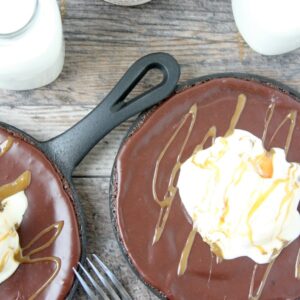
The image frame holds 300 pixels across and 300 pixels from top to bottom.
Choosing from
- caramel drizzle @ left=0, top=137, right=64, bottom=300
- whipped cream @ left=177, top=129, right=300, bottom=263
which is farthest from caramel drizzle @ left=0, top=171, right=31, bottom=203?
whipped cream @ left=177, top=129, right=300, bottom=263

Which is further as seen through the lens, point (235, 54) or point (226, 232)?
point (235, 54)

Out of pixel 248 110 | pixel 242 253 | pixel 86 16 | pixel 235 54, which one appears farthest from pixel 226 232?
pixel 86 16

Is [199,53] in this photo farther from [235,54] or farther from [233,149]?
[233,149]

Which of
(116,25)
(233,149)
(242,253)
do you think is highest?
(116,25)

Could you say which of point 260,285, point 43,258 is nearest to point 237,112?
point 260,285

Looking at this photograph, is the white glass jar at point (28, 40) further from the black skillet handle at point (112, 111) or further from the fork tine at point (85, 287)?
the fork tine at point (85, 287)

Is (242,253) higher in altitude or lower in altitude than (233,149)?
lower

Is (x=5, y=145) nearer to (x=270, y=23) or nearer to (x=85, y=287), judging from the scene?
(x=85, y=287)

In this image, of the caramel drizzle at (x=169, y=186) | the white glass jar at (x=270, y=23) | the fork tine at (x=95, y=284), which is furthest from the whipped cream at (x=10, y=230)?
the white glass jar at (x=270, y=23)
